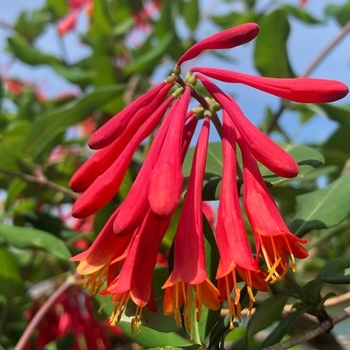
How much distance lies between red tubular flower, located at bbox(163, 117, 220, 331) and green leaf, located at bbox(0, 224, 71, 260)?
34 cm

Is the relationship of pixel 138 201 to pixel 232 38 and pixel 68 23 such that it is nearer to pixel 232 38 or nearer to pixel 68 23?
pixel 232 38

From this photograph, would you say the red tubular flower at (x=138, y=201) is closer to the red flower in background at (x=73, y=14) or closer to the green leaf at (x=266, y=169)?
the green leaf at (x=266, y=169)

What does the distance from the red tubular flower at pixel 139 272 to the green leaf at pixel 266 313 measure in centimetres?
13

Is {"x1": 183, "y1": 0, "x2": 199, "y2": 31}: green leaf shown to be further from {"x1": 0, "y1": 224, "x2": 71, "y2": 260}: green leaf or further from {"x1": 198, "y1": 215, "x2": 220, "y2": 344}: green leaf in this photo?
{"x1": 198, "y1": 215, "x2": 220, "y2": 344}: green leaf

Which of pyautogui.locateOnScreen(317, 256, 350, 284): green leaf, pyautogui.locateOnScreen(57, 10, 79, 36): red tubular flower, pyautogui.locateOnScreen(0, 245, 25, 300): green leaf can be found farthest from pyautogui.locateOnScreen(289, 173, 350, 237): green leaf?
pyautogui.locateOnScreen(57, 10, 79, 36): red tubular flower

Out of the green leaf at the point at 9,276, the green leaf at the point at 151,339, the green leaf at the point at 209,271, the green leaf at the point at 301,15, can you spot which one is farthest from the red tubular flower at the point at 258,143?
the green leaf at the point at 301,15

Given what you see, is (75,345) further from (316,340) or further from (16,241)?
(316,340)

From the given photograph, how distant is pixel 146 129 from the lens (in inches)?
25.8

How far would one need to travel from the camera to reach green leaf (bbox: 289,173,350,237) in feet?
2.31

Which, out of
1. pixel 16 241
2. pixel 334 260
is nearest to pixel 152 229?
pixel 334 260

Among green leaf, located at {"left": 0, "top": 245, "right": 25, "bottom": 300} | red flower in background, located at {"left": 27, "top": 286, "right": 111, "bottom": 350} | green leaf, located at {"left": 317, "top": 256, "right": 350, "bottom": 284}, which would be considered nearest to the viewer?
green leaf, located at {"left": 317, "top": 256, "right": 350, "bottom": 284}

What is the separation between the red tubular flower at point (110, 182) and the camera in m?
Answer: 0.59

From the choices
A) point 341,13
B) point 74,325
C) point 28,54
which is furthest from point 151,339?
point 341,13

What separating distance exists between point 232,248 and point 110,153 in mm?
191
